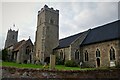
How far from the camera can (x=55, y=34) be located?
4794cm

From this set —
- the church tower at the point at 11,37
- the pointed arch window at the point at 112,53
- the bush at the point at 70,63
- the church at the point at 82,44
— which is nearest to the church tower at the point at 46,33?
the church at the point at 82,44

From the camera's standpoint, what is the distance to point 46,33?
46.0 metres

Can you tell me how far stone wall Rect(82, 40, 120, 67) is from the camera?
3020 cm

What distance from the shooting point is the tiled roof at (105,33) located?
32412mm

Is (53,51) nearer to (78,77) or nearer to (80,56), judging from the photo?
(80,56)

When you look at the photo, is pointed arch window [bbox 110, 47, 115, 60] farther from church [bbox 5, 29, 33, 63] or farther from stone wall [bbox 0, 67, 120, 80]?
church [bbox 5, 29, 33, 63]

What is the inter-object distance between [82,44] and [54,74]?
74.0ft

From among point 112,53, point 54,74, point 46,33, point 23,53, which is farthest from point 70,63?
point 54,74

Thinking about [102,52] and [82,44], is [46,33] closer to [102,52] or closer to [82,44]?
[82,44]

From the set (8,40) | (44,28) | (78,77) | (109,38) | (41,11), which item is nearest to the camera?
(78,77)

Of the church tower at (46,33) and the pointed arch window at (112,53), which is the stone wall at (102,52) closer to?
the pointed arch window at (112,53)

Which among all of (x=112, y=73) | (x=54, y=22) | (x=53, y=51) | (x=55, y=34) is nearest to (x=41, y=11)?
(x=54, y=22)

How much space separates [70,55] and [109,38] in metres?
10.3

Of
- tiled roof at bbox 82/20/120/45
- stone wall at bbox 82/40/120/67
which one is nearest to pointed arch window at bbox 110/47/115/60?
stone wall at bbox 82/40/120/67
